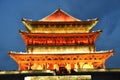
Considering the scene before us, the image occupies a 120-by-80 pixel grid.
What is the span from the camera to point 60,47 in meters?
29.8

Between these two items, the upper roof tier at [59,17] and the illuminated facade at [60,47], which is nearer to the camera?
the illuminated facade at [60,47]

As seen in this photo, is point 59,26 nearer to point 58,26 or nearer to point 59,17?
point 58,26

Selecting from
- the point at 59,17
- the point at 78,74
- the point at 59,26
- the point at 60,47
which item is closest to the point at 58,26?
the point at 59,26

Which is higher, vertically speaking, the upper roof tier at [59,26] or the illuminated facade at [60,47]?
the upper roof tier at [59,26]

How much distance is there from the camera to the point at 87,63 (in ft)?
93.0

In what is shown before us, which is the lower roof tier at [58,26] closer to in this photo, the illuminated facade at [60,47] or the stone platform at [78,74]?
the illuminated facade at [60,47]

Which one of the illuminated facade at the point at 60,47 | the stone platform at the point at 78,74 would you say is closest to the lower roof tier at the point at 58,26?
the illuminated facade at the point at 60,47

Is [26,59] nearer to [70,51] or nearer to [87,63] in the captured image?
[70,51]

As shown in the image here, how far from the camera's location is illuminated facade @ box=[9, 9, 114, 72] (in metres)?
28.1

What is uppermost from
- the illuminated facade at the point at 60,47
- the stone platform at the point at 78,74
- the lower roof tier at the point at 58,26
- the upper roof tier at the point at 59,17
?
the upper roof tier at the point at 59,17

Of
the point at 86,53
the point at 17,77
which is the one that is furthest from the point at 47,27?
the point at 17,77

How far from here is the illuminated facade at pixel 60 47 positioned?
28.1 m

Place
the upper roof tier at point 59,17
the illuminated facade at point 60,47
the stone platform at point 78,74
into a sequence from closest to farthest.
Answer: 1. the stone platform at point 78,74
2. the illuminated facade at point 60,47
3. the upper roof tier at point 59,17

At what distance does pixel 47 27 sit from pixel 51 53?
13.7 feet
